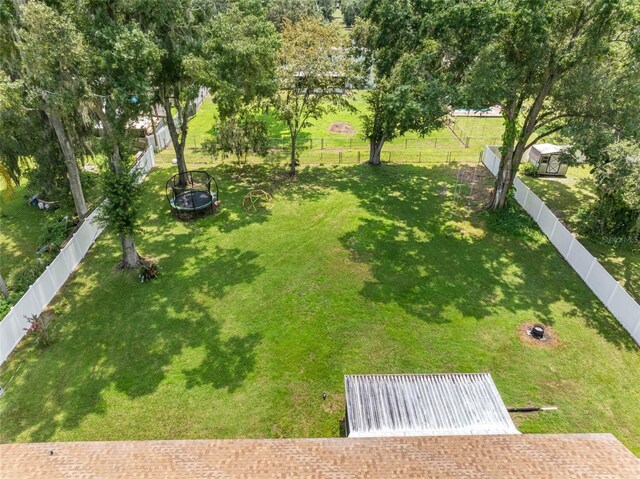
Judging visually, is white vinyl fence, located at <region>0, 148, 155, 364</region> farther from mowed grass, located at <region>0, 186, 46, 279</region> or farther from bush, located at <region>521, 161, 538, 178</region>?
bush, located at <region>521, 161, 538, 178</region>

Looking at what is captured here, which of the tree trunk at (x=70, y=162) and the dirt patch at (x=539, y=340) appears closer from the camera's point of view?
the dirt patch at (x=539, y=340)

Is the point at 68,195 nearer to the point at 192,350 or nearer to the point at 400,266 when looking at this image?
the point at 192,350

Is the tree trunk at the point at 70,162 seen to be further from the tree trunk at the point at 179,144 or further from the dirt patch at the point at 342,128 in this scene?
the dirt patch at the point at 342,128

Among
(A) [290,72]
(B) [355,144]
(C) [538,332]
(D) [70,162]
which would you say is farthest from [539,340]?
(B) [355,144]

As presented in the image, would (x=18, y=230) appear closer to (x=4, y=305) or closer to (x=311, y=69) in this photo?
(x=4, y=305)

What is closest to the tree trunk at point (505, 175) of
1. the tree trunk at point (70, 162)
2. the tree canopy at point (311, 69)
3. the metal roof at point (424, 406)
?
the tree canopy at point (311, 69)

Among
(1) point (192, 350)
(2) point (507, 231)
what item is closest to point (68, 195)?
(1) point (192, 350)

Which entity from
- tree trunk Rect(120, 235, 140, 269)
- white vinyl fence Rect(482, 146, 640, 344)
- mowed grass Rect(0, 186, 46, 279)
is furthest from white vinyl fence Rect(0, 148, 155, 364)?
white vinyl fence Rect(482, 146, 640, 344)
